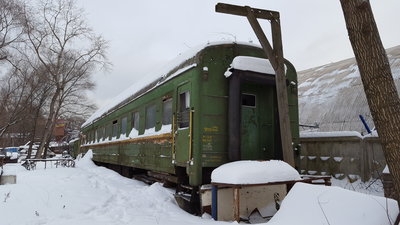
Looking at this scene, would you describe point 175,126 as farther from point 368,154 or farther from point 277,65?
point 368,154

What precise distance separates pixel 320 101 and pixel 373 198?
12813mm

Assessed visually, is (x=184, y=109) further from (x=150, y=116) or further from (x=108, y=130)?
(x=108, y=130)

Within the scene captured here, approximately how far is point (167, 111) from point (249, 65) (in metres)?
2.24

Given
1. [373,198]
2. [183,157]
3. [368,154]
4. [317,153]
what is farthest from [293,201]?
[317,153]

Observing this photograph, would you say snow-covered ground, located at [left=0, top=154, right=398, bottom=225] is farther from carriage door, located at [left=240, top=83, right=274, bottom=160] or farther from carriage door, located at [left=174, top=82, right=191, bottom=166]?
carriage door, located at [left=240, top=83, right=274, bottom=160]

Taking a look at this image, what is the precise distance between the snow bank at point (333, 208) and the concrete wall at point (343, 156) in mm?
4522

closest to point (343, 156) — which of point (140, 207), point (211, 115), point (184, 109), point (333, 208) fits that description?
point (211, 115)

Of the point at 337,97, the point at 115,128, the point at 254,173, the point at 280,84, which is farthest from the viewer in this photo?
the point at 337,97

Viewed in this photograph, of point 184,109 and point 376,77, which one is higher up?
point 184,109

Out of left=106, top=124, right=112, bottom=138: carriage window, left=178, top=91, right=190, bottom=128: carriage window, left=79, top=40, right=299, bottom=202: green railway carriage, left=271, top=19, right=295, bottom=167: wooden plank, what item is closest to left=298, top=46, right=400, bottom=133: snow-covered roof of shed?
left=79, top=40, right=299, bottom=202: green railway carriage

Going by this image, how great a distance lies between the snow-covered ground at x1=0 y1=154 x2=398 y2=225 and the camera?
4043mm

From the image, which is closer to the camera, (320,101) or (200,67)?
(200,67)

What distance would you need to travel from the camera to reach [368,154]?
8914 mm

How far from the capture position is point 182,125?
689cm
